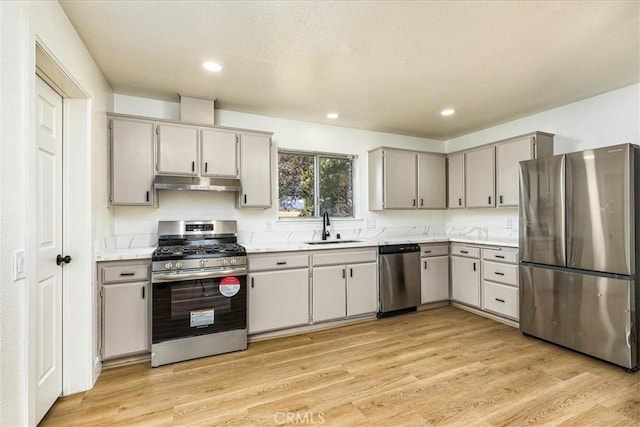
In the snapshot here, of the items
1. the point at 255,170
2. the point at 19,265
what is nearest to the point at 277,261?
the point at 255,170

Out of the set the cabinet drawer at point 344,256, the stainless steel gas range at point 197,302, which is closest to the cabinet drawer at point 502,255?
the cabinet drawer at point 344,256

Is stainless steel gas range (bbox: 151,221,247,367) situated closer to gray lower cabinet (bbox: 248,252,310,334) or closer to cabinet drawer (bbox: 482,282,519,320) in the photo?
gray lower cabinet (bbox: 248,252,310,334)

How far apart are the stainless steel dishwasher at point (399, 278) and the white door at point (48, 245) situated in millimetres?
3033

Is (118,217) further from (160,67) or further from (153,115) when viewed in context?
→ (160,67)

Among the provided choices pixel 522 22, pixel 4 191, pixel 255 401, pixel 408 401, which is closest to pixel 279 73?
pixel 522 22

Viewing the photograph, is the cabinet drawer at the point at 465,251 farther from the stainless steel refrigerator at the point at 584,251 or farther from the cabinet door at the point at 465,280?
the stainless steel refrigerator at the point at 584,251

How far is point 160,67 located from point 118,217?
1541mm

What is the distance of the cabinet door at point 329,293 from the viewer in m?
3.42

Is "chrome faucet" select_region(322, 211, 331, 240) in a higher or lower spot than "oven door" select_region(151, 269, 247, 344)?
higher

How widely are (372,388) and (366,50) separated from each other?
99.4 inches

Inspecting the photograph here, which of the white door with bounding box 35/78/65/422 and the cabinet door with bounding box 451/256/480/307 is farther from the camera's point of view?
the cabinet door with bounding box 451/256/480/307

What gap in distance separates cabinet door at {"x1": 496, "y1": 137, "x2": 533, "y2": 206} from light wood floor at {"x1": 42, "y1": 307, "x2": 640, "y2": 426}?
1643mm

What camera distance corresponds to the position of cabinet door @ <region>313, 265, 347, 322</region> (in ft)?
11.2

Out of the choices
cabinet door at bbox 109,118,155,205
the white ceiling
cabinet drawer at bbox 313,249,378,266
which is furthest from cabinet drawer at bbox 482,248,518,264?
cabinet door at bbox 109,118,155,205
